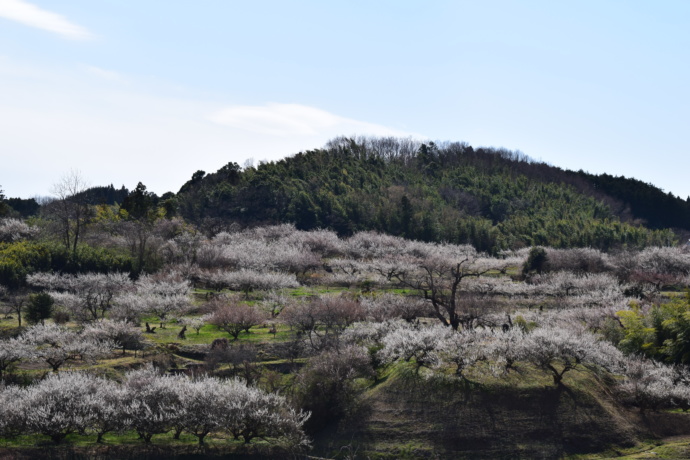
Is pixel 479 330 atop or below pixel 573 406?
atop

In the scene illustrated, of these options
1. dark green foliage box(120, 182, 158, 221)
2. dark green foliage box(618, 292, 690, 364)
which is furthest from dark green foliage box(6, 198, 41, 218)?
dark green foliage box(618, 292, 690, 364)

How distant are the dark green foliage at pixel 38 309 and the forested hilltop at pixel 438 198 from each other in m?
60.1

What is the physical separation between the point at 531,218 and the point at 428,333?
273 feet

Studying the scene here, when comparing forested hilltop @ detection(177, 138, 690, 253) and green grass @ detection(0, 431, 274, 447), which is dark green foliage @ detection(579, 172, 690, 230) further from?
green grass @ detection(0, 431, 274, 447)

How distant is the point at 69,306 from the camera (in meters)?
53.3

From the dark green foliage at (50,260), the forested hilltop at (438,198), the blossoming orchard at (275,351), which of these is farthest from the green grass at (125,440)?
the forested hilltop at (438,198)

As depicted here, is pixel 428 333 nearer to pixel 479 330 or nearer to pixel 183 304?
pixel 479 330

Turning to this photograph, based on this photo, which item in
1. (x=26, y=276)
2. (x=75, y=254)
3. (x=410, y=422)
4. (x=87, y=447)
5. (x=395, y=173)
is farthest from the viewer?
(x=395, y=173)

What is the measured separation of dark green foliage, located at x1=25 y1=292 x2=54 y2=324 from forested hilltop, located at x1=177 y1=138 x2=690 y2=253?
60.1 metres

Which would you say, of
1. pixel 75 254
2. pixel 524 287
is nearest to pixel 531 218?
pixel 524 287

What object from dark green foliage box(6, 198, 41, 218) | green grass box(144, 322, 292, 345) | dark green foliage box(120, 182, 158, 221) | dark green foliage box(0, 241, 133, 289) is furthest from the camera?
dark green foliage box(6, 198, 41, 218)

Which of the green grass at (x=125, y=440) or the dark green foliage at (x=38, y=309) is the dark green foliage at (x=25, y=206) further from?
the green grass at (x=125, y=440)

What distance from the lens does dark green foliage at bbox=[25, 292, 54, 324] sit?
49.2 m

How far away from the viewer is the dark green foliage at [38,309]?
161ft
